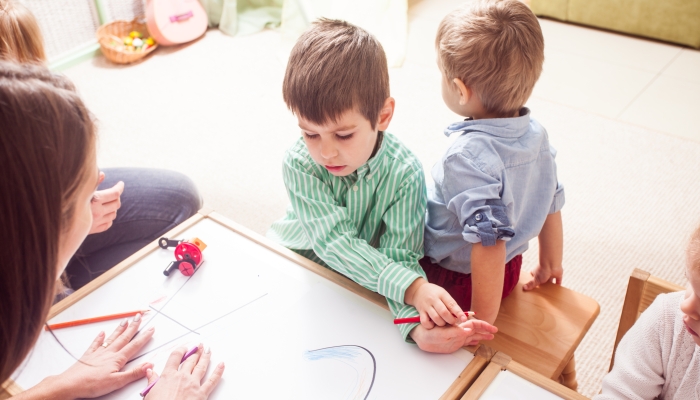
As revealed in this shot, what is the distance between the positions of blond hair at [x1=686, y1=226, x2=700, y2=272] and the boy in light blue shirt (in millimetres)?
256

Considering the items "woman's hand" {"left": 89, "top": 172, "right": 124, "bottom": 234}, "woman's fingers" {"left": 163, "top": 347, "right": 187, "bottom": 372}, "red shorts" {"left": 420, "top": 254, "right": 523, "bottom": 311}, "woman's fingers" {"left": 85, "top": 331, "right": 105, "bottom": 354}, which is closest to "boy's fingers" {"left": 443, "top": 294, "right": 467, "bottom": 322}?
"red shorts" {"left": 420, "top": 254, "right": 523, "bottom": 311}

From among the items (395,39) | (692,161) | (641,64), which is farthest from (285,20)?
(692,161)

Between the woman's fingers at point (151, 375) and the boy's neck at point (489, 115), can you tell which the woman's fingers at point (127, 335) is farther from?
the boy's neck at point (489, 115)

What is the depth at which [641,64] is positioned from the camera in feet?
8.63

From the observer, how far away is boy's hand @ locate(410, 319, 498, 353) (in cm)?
81

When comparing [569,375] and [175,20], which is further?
[175,20]

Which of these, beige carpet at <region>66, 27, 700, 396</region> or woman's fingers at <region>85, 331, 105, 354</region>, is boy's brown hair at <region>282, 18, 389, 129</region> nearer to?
woman's fingers at <region>85, 331, 105, 354</region>

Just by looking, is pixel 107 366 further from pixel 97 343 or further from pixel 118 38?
pixel 118 38

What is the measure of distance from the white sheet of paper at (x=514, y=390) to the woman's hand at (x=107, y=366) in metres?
0.45

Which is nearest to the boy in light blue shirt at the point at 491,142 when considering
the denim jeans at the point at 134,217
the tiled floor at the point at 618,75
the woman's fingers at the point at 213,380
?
the woman's fingers at the point at 213,380

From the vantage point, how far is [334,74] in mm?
912

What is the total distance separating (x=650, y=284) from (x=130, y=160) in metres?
1.79

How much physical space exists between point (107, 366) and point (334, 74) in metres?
0.52

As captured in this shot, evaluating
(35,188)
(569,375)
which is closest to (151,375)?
(35,188)
